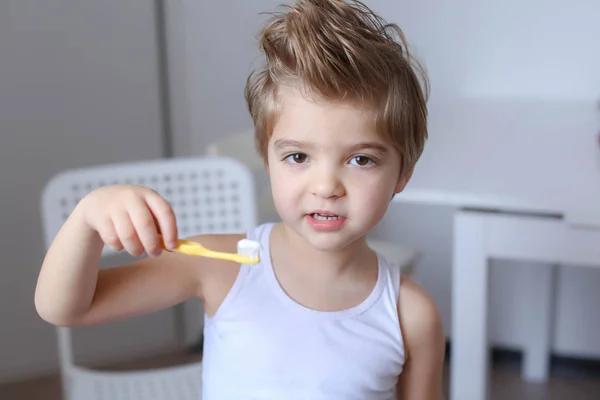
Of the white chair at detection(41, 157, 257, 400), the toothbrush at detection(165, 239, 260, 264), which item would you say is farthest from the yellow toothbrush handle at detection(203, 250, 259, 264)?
the white chair at detection(41, 157, 257, 400)

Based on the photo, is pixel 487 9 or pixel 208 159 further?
pixel 487 9

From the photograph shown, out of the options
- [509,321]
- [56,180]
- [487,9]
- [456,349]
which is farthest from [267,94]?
[509,321]

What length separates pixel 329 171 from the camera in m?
0.83

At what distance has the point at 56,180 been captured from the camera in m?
1.40

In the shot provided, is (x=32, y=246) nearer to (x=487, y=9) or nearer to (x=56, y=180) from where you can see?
(x=56, y=180)

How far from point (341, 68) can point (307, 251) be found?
0.22m

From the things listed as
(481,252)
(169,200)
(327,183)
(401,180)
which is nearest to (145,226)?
(327,183)

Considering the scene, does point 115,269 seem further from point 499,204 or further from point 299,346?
point 499,204

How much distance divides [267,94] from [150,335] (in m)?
1.63

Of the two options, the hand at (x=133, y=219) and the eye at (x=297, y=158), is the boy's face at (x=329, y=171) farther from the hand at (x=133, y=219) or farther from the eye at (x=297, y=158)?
the hand at (x=133, y=219)

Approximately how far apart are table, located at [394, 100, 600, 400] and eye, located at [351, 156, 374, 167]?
2.11 feet

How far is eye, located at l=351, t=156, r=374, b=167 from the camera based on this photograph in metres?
0.85

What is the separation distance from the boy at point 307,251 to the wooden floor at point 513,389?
1.26 metres

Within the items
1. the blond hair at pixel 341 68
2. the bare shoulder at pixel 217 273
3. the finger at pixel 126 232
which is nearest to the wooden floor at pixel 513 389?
the bare shoulder at pixel 217 273
